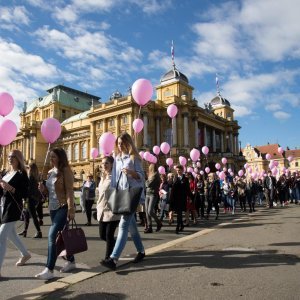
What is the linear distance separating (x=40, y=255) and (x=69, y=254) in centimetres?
206

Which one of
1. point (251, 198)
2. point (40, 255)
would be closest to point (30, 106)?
point (251, 198)

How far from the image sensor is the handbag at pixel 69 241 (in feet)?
17.6

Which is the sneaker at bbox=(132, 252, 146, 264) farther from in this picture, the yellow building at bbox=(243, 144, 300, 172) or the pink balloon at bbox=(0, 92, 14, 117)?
the yellow building at bbox=(243, 144, 300, 172)

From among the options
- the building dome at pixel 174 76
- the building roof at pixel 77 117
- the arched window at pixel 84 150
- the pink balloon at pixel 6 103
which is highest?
the building dome at pixel 174 76

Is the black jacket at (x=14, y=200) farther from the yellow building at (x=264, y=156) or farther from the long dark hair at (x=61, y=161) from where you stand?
the yellow building at (x=264, y=156)

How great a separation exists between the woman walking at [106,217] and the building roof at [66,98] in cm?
7943

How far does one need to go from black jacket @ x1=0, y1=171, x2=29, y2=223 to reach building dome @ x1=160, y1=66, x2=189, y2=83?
2361 inches

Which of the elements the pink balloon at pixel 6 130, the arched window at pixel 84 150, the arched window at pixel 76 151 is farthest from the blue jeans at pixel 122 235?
the arched window at pixel 76 151

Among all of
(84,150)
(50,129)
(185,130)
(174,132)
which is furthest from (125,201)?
(84,150)

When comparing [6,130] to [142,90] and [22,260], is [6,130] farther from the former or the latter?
[22,260]

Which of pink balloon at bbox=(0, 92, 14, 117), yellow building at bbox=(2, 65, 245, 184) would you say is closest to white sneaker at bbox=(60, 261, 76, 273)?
pink balloon at bbox=(0, 92, 14, 117)

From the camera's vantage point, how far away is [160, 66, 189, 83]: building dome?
211ft

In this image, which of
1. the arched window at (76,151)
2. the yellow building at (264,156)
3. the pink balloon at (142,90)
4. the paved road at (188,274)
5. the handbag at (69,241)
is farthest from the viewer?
the yellow building at (264,156)

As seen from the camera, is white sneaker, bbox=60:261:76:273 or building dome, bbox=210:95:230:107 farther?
building dome, bbox=210:95:230:107
